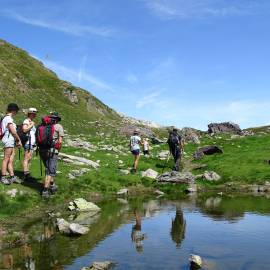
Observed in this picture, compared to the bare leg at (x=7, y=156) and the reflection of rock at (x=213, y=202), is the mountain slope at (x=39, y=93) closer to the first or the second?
the bare leg at (x=7, y=156)

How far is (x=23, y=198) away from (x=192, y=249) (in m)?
8.94

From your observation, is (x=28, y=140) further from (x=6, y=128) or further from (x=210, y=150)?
(x=210, y=150)

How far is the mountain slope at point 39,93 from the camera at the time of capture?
2490 inches

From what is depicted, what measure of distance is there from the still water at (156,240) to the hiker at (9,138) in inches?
154

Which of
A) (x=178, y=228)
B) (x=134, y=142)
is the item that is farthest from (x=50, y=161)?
(x=134, y=142)

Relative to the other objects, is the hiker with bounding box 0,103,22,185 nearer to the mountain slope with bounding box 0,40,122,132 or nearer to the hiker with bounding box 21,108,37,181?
the hiker with bounding box 21,108,37,181

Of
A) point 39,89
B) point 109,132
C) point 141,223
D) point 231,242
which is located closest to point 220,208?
point 141,223

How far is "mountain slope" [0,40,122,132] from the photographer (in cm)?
6325

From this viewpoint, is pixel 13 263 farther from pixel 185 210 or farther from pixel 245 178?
pixel 245 178

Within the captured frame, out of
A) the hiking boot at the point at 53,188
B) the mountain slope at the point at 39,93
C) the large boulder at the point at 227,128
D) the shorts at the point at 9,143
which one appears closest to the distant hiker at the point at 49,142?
the hiking boot at the point at 53,188

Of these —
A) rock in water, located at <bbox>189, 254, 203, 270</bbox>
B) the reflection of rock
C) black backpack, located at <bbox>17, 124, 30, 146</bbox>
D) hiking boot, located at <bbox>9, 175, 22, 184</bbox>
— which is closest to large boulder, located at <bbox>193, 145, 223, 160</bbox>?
the reflection of rock

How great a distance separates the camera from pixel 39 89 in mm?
72188

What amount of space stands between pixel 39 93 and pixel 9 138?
169 feet

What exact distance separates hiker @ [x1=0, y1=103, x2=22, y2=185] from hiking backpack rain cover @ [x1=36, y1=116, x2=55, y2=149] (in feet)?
2.97
